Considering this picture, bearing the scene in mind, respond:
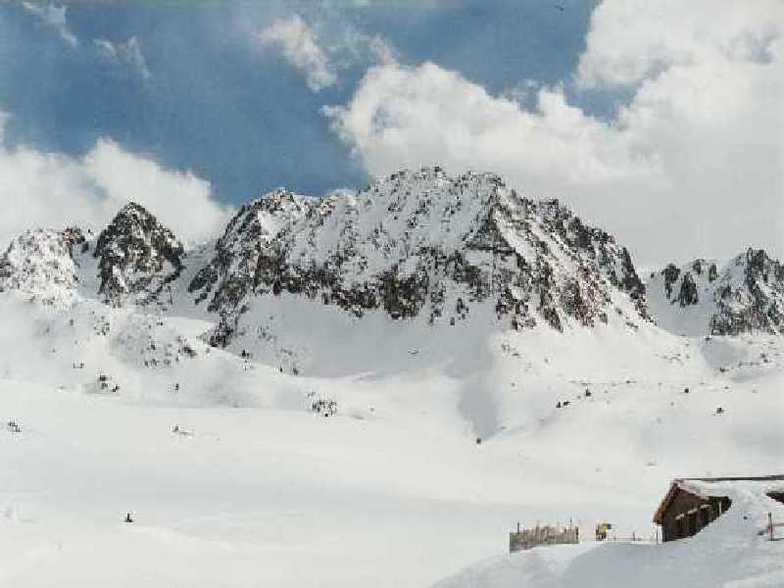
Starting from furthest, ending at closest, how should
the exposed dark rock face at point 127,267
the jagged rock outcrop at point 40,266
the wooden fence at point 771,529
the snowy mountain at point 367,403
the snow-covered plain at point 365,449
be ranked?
the exposed dark rock face at point 127,267
the jagged rock outcrop at point 40,266
the snowy mountain at point 367,403
the snow-covered plain at point 365,449
the wooden fence at point 771,529

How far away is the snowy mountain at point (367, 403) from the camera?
119 ft

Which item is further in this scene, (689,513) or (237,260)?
(237,260)

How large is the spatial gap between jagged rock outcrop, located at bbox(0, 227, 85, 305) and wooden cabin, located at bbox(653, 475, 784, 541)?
13481 centimetres

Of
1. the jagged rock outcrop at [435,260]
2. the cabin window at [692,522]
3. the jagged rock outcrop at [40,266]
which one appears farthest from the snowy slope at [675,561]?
the jagged rock outcrop at [40,266]

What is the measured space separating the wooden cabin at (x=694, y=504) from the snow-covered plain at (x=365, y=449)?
1930 millimetres

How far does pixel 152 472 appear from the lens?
52094 millimetres

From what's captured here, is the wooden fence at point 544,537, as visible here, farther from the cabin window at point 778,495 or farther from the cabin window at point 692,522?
the cabin window at point 778,495

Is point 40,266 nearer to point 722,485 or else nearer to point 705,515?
point 705,515

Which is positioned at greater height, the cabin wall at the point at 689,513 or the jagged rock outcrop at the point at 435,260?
the jagged rock outcrop at the point at 435,260

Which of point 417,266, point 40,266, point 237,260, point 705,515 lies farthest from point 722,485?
point 40,266

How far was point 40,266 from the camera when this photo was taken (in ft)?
589

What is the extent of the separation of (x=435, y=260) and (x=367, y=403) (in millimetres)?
38821

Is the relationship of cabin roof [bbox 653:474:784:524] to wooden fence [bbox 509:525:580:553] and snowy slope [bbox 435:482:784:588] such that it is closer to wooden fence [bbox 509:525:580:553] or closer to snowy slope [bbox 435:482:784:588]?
snowy slope [bbox 435:482:784:588]

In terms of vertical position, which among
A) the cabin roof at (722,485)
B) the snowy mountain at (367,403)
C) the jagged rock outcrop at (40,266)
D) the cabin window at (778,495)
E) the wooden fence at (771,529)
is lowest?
the wooden fence at (771,529)
